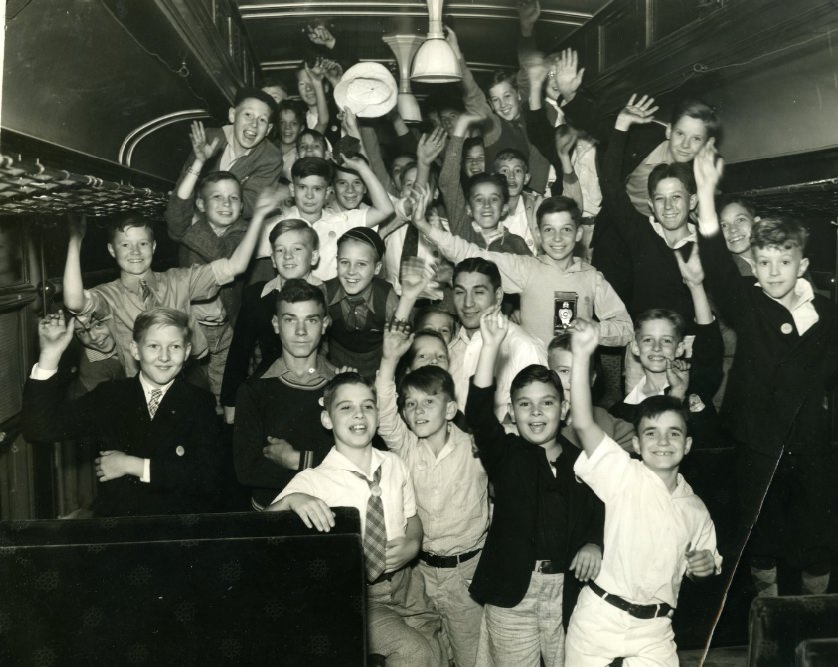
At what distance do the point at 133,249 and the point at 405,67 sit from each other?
2.82 feet

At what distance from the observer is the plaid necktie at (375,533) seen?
1.81m

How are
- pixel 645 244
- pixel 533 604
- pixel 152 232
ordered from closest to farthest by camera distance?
pixel 533 604, pixel 152 232, pixel 645 244

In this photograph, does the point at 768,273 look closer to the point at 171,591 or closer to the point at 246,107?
the point at 246,107

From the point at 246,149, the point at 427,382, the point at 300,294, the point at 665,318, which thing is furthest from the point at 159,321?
the point at 665,318

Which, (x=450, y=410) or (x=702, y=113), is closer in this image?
(x=450, y=410)

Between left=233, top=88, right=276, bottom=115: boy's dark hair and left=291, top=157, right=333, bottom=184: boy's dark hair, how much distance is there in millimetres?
160

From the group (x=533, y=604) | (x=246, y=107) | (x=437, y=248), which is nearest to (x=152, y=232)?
(x=246, y=107)

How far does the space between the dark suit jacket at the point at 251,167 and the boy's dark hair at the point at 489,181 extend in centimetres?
55

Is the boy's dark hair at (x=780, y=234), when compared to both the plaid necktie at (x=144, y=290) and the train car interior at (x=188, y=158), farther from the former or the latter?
the plaid necktie at (x=144, y=290)

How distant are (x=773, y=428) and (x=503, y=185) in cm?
100

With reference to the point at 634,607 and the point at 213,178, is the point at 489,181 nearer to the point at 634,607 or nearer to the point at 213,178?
the point at 213,178

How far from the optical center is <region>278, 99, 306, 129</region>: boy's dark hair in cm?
211

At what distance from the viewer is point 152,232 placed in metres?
2.00

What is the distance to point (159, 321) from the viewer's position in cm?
186
